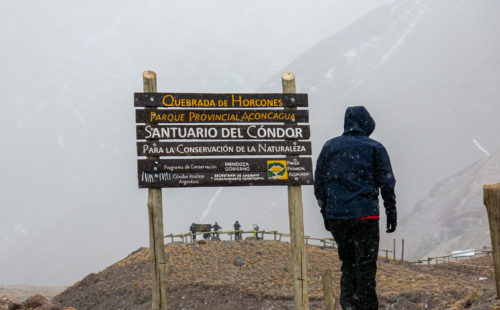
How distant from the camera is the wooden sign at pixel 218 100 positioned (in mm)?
8320

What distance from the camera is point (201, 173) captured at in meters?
8.34

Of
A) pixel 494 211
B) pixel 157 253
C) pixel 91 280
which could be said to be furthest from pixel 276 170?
pixel 91 280

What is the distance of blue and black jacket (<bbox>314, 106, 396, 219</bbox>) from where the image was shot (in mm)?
5145

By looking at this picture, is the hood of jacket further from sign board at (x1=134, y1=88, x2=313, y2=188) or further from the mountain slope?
the mountain slope

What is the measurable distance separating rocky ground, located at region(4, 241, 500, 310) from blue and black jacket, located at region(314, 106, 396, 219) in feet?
26.7

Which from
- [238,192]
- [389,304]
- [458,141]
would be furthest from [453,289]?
[238,192]

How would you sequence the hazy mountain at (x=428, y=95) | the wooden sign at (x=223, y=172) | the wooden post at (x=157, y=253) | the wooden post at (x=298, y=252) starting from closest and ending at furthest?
the wooden post at (x=157, y=253) → the wooden sign at (x=223, y=172) → the wooden post at (x=298, y=252) → the hazy mountain at (x=428, y=95)

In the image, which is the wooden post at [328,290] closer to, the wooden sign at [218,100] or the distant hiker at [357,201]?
the distant hiker at [357,201]

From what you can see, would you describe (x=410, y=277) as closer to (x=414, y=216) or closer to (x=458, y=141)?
(x=414, y=216)

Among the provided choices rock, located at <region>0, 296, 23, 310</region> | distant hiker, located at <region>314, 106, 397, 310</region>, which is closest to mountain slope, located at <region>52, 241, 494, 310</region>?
rock, located at <region>0, 296, 23, 310</region>

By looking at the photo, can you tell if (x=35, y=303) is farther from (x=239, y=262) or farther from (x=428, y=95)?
(x=428, y=95)

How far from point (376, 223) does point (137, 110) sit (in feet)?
15.2

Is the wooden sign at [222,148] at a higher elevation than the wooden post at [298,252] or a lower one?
higher

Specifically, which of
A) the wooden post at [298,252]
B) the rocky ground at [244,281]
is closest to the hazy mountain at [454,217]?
the rocky ground at [244,281]
